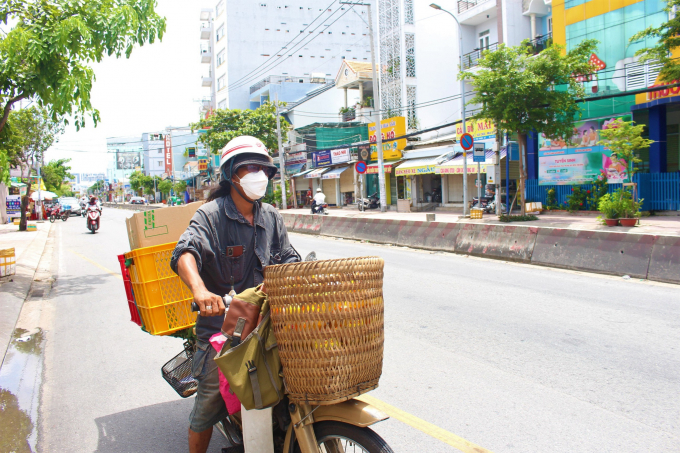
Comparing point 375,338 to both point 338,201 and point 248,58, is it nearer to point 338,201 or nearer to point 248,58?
point 338,201

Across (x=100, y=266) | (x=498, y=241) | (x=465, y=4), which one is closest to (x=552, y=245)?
(x=498, y=241)

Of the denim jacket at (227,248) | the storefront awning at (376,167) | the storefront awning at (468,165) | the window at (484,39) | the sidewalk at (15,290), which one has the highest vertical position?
the window at (484,39)

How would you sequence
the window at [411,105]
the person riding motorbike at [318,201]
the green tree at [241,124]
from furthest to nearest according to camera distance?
1. the green tree at [241,124]
2. the window at [411,105]
3. the person riding motorbike at [318,201]

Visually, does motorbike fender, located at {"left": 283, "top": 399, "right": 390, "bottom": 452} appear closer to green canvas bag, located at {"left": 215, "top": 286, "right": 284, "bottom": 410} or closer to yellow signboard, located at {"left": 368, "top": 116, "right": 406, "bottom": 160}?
green canvas bag, located at {"left": 215, "top": 286, "right": 284, "bottom": 410}

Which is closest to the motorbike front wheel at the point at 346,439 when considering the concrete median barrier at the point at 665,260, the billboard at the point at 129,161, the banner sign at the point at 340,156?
the concrete median barrier at the point at 665,260

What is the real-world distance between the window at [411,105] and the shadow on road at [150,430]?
30.4m

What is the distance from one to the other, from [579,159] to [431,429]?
1947 cm

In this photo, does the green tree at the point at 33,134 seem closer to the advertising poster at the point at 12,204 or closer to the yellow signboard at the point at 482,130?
the advertising poster at the point at 12,204

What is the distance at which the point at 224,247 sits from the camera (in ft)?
8.79

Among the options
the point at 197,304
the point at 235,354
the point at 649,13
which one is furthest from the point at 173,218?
the point at 649,13

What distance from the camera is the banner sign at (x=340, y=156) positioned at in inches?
1400

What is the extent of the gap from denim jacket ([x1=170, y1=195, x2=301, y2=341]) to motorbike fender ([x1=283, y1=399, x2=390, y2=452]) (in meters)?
0.80

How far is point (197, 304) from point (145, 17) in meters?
8.34

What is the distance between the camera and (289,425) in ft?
7.39
